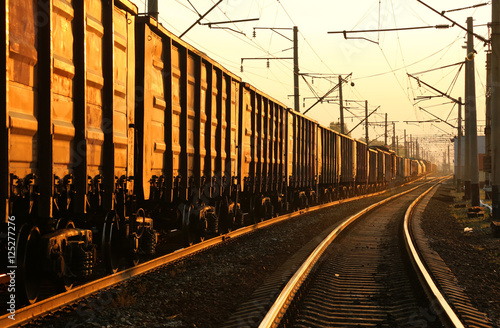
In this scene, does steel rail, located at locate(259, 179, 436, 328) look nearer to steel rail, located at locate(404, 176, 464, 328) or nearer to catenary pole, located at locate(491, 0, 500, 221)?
steel rail, located at locate(404, 176, 464, 328)

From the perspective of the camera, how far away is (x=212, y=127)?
39.0 feet

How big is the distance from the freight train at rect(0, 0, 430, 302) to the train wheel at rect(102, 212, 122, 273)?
17 millimetres

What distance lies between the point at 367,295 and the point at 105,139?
406 cm

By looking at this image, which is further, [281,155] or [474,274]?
[281,155]

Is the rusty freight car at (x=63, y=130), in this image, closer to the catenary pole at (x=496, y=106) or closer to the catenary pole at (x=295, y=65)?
the catenary pole at (x=496, y=106)

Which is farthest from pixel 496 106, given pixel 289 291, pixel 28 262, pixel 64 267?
pixel 28 262

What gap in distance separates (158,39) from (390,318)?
5.54 m

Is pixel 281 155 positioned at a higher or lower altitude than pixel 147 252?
higher

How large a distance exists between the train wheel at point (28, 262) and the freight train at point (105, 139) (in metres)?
0.01

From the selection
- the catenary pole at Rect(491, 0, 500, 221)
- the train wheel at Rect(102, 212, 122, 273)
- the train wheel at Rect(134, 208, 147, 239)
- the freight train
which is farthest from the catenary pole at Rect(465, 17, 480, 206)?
the train wheel at Rect(102, 212, 122, 273)

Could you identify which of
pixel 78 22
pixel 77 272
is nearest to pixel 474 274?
pixel 77 272

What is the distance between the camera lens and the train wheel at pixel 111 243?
305 inches

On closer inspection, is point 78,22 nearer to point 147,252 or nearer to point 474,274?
point 147,252

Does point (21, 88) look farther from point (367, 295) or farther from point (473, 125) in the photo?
point (473, 125)
